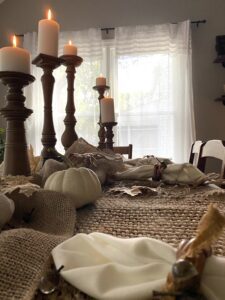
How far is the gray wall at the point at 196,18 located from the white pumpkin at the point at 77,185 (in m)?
2.66

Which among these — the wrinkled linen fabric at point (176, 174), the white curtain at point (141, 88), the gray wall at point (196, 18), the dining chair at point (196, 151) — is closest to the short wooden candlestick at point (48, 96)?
the wrinkled linen fabric at point (176, 174)

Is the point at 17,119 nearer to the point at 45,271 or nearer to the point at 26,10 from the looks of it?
the point at 45,271

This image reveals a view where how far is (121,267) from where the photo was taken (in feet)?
0.82

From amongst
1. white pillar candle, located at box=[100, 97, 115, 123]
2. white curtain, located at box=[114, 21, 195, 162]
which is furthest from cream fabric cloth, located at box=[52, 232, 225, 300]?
white curtain, located at box=[114, 21, 195, 162]

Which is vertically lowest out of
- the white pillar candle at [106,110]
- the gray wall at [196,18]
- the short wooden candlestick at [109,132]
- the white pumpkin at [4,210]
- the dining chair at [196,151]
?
the dining chair at [196,151]

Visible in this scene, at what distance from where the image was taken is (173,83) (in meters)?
2.98

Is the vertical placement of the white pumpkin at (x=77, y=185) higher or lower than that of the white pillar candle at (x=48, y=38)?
lower

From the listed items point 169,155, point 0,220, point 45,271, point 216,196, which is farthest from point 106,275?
point 169,155

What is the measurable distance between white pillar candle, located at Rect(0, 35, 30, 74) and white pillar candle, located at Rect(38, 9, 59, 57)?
3.8 inches

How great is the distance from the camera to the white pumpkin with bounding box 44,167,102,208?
0.52 metres

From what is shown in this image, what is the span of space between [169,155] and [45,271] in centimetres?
285

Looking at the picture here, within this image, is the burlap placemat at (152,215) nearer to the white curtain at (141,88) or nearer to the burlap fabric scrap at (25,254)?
the burlap fabric scrap at (25,254)

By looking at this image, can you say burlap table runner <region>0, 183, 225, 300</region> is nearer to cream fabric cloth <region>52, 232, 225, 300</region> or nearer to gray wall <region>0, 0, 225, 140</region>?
cream fabric cloth <region>52, 232, 225, 300</region>

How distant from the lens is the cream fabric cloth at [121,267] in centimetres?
22
